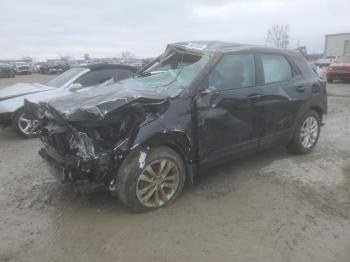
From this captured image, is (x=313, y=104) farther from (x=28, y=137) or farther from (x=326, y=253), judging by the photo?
(x=28, y=137)

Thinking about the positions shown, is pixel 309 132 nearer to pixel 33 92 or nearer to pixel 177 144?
pixel 177 144

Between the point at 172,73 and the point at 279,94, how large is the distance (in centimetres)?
153

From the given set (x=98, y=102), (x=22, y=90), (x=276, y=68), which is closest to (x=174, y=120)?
(x=98, y=102)

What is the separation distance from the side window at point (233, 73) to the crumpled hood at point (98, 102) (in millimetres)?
758

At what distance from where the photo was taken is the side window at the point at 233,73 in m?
4.04

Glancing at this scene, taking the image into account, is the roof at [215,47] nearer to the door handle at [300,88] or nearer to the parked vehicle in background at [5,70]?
the door handle at [300,88]

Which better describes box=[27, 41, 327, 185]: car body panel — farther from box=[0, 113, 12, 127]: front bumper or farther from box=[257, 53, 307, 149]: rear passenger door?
box=[0, 113, 12, 127]: front bumper

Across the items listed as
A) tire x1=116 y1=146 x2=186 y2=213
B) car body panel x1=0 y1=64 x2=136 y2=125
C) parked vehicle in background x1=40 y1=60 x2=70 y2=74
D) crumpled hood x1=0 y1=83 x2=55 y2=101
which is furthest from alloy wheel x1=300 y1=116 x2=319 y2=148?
parked vehicle in background x1=40 y1=60 x2=70 y2=74

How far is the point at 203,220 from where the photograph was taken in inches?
138

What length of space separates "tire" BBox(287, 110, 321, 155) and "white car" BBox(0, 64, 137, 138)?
332cm

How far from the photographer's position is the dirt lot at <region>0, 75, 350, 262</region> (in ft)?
9.86

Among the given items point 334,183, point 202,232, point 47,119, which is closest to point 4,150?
point 47,119

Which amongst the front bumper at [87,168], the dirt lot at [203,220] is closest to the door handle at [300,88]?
the dirt lot at [203,220]

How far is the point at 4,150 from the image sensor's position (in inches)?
242
